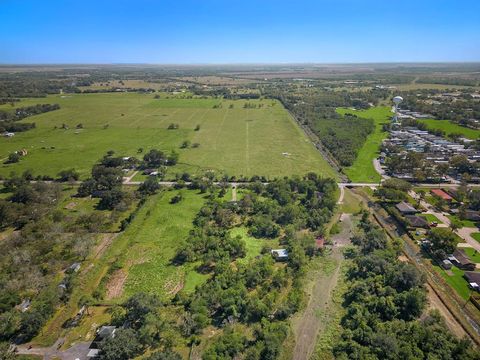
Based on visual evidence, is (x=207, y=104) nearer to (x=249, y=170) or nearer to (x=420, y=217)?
(x=249, y=170)

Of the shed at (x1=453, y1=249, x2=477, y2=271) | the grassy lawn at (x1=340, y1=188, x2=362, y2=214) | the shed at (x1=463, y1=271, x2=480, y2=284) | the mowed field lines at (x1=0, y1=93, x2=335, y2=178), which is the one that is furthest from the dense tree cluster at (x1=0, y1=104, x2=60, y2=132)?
the shed at (x1=463, y1=271, x2=480, y2=284)

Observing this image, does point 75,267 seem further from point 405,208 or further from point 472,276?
point 405,208

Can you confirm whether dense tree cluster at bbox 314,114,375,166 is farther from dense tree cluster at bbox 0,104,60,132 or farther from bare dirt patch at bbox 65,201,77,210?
dense tree cluster at bbox 0,104,60,132

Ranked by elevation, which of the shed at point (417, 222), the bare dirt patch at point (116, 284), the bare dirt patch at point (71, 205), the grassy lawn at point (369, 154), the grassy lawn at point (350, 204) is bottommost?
the bare dirt patch at point (116, 284)

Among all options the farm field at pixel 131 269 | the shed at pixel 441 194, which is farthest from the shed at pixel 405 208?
the farm field at pixel 131 269

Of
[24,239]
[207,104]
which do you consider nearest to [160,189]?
[24,239]

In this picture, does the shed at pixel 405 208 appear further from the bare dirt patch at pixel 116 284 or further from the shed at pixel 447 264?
the bare dirt patch at pixel 116 284
